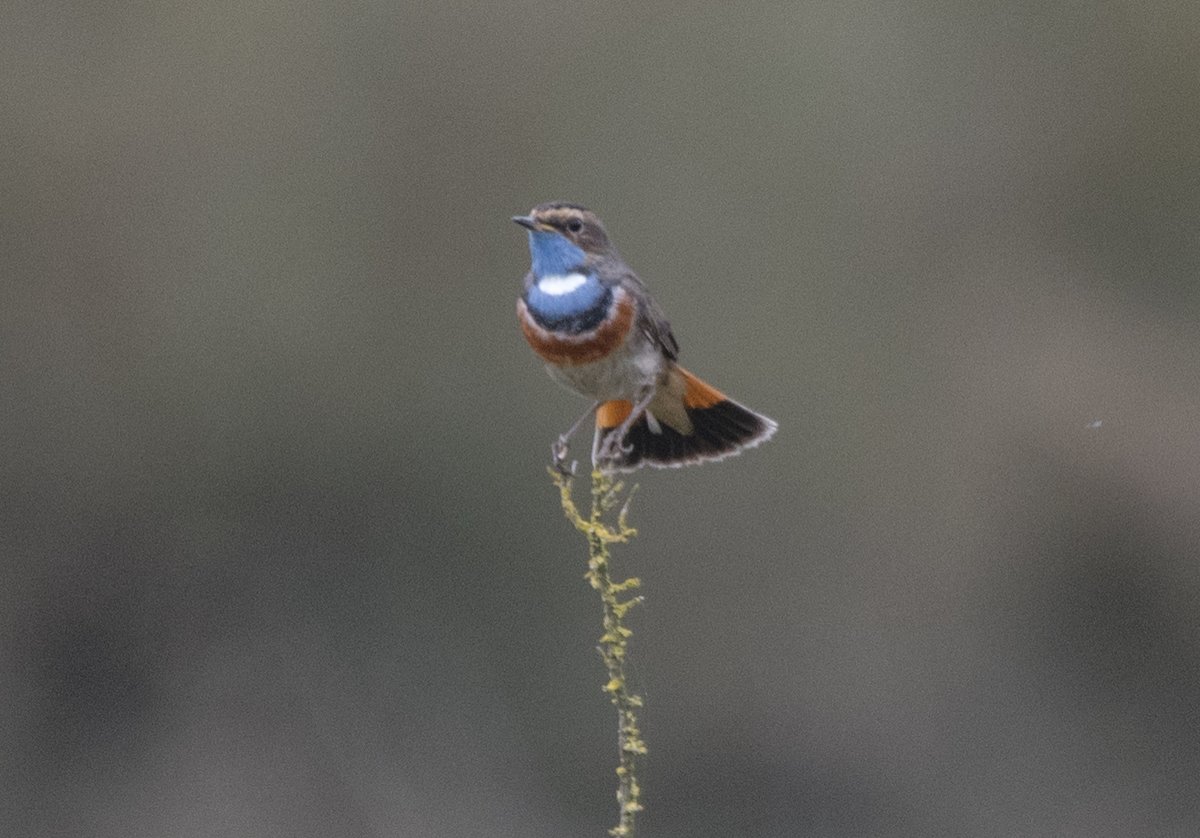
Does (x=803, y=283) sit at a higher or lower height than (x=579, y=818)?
higher

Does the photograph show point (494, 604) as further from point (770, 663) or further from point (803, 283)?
point (803, 283)

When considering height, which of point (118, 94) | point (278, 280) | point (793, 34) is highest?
point (793, 34)

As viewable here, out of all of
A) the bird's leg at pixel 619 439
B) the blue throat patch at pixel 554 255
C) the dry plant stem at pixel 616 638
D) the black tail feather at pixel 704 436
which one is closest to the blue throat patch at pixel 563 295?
the blue throat patch at pixel 554 255

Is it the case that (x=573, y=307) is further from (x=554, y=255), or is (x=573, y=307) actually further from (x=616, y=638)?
(x=616, y=638)

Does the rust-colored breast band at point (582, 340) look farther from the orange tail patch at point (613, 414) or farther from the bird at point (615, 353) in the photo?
the orange tail patch at point (613, 414)

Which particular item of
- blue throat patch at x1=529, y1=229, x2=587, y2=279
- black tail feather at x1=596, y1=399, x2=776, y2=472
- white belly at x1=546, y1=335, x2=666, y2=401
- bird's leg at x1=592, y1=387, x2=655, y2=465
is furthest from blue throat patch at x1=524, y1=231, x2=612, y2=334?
black tail feather at x1=596, y1=399, x2=776, y2=472

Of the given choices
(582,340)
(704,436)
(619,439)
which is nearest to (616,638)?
(619,439)

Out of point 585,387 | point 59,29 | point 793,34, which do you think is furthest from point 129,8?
point 585,387
